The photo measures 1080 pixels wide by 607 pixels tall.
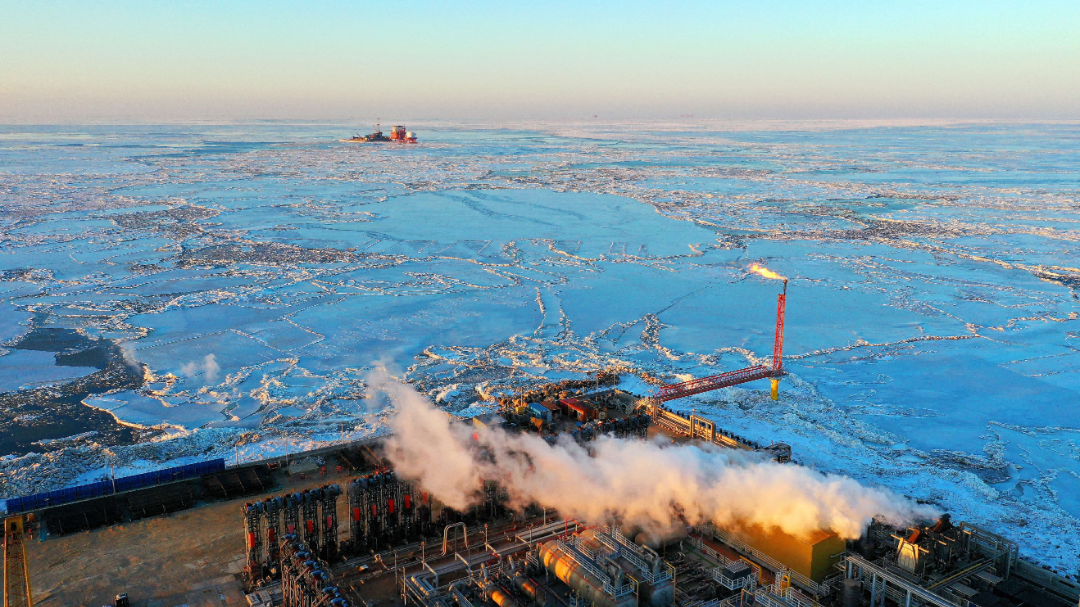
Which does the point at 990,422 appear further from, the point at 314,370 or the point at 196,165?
the point at 196,165

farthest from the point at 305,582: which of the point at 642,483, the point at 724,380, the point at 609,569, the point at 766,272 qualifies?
the point at 766,272

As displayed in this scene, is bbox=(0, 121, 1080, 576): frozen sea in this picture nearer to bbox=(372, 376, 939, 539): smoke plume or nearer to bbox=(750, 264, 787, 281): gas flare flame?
bbox=(750, 264, 787, 281): gas flare flame

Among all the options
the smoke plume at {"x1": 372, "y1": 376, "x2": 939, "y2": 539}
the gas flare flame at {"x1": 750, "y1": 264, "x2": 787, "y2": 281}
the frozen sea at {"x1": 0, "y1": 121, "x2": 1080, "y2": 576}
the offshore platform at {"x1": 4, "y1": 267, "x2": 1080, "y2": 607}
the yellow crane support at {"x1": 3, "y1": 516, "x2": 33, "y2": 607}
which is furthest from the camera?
the gas flare flame at {"x1": 750, "y1": 264, "x2": 787, "y2": 281}

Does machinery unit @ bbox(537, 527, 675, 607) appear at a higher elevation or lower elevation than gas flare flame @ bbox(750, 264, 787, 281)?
higher

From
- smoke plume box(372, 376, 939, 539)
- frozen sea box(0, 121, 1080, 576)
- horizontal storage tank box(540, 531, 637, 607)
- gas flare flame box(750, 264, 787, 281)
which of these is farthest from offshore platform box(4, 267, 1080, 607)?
gas flare flame box(750, 264, 787, 281)

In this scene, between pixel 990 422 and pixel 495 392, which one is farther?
pixel 495 392

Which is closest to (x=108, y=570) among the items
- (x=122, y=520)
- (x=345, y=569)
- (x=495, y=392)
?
(x=122, y=520)

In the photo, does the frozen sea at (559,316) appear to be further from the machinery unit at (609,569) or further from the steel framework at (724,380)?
the machinery unit at (609,569)
